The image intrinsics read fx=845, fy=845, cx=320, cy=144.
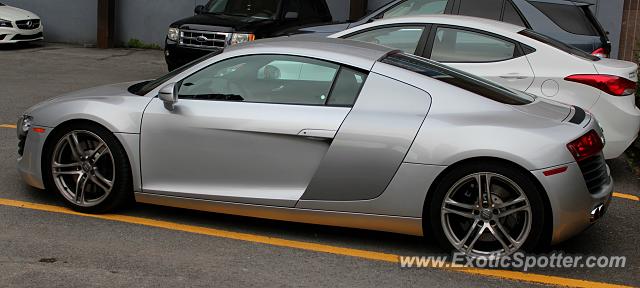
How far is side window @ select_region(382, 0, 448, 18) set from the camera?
34.3 ft

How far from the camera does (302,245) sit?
5590mm

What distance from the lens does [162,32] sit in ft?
60.8

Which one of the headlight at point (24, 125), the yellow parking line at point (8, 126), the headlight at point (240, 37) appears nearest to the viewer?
the headlight at point (24, 125)

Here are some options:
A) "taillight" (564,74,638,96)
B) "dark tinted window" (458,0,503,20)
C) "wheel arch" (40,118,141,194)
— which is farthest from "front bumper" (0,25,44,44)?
"taillight" (564,74,638,96)

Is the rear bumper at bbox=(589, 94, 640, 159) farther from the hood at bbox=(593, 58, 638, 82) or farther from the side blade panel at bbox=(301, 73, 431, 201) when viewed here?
the side blade panel at bbox=(301, 73, 431, 201)

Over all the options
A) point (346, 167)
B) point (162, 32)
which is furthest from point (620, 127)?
point (162, 32)

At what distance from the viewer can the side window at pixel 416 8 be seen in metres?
10.5

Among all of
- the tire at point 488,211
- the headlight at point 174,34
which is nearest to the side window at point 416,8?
the headlight at point 174,34

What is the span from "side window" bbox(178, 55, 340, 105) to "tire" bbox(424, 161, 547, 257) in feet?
3.44

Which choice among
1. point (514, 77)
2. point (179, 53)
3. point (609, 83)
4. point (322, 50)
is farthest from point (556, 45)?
point (179, 53)

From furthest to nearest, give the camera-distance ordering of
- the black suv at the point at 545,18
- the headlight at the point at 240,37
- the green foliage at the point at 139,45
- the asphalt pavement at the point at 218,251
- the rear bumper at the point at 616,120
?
the green foliage at the point at 139,45 → the headlight at the point at 240,37 → the black suv at the point at 545,18 → the rear bumper at the point at 616,120 → the asphalt pavement at the point at 218,251

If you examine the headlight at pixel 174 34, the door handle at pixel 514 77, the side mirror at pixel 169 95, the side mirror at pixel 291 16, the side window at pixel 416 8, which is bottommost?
the headlight at pixel 174 34

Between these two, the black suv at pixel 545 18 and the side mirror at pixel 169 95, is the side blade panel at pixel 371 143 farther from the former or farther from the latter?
the black suv at pixel 545 18

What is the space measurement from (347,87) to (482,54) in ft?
9.36
